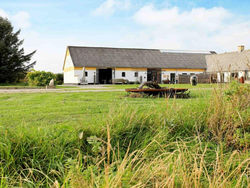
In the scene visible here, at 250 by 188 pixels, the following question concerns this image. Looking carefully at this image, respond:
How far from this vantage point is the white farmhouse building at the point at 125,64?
121 feet

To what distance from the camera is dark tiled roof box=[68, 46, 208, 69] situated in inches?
1485

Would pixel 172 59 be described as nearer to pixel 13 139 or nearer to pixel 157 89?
pixel 157 89

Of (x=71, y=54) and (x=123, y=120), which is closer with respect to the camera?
(x=123, y=120)

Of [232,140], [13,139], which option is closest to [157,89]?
[232,140]

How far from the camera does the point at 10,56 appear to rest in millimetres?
33000

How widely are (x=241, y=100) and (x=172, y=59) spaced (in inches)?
1489

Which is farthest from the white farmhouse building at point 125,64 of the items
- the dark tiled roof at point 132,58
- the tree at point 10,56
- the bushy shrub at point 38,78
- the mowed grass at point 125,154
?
the mowed grass at point 125,154

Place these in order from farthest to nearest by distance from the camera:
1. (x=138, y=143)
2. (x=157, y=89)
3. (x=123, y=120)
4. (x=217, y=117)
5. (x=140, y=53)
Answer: (x=140, y=53) < (x=157, y=89) < (x=217, y=117) < (x=123, y=120) < (x=138, y=143)

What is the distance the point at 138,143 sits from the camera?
131 inches

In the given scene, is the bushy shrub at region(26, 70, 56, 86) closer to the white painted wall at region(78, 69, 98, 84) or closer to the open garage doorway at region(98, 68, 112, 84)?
the white painted wall at region(78, 69, 98, 84)

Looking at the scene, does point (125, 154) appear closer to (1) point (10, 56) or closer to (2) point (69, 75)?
(1) point (10, 56)

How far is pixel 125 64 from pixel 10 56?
15158mm

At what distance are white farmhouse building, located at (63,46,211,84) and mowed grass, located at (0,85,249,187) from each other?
3148cm

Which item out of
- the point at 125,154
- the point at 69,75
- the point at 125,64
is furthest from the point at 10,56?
the point at 125,154
